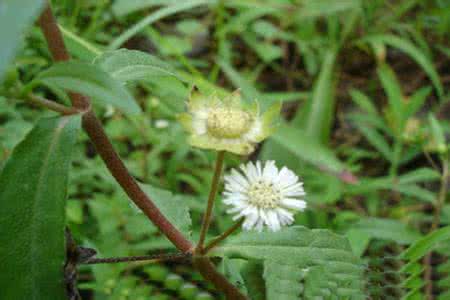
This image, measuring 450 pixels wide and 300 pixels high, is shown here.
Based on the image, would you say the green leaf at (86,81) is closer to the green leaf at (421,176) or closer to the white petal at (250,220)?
the white petal at (250,220)

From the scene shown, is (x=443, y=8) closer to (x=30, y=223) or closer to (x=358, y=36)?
(x=358, y=36)

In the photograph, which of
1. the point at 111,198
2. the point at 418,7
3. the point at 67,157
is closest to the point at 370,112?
the point at 418,7

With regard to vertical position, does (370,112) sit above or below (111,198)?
above

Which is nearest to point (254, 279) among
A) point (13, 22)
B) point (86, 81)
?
point (86, 81)

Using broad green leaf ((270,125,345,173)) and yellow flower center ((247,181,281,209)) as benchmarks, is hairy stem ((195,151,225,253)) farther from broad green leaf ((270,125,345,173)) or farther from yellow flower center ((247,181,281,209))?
broad green leaf ((270,125,345,173))

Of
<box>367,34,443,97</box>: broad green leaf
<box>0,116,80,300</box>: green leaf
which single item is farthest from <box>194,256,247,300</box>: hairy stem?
<box>367,34,443,97</box>: broad green leaf
